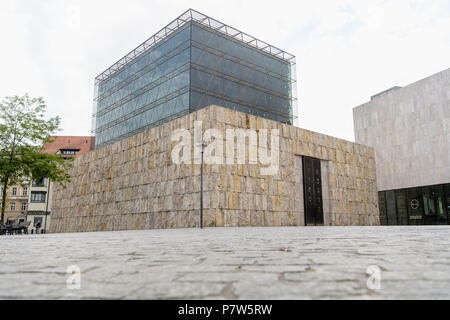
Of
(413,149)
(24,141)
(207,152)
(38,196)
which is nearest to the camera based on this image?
(24,141)

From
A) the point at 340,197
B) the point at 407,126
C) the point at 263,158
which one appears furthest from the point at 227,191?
the point at 407,126

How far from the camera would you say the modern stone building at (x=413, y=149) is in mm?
36531

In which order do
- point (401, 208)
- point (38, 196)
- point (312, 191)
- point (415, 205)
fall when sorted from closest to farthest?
point (312, 191) < point (415, 205) < point (401, 208) < point (38, 196)

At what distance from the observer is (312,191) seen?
30.6 metres

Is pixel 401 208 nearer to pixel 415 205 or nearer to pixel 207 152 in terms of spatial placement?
pixel 415 205

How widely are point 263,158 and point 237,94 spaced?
12174 millimetres

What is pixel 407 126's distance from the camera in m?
40.1

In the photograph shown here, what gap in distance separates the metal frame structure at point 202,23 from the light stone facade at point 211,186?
13.1 meters

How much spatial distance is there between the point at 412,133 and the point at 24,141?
123ft

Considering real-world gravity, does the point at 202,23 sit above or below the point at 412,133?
above

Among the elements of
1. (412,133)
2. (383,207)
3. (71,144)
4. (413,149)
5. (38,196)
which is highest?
(71,144)

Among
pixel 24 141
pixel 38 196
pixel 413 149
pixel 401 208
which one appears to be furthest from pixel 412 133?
pixel 38 196
